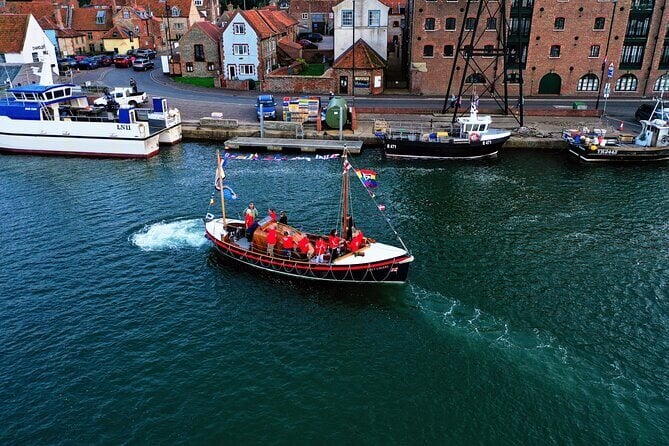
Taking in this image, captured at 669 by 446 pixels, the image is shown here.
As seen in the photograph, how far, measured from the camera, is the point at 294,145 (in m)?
52.3

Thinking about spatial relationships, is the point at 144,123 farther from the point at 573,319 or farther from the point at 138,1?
the point at 138,1

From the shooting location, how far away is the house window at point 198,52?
254ft

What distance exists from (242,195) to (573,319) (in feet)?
83.0

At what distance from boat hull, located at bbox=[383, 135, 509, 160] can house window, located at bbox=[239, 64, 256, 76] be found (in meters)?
31.8

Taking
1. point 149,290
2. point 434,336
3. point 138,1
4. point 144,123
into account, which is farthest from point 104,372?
point 138,1

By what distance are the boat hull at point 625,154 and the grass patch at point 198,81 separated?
168 feet

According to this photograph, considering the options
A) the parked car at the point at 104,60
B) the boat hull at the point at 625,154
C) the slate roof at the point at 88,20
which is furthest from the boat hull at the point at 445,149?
the slate roof at the point at 88,20

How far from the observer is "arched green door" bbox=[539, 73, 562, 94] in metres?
66.8

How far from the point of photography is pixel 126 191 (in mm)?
42344

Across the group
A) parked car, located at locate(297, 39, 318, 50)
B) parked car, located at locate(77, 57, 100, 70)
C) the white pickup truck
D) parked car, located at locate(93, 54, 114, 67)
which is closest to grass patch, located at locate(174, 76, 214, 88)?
the white pickup truck

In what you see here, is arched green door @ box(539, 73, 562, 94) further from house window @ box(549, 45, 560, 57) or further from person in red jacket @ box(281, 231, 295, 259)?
person in red jacket @ box(281, 231, 295, 259)

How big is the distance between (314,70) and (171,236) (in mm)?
56414

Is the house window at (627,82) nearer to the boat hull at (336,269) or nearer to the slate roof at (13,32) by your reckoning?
the boat hull at (336,269)

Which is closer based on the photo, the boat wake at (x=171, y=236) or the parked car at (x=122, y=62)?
the boat wake at (x=171, y=236)
